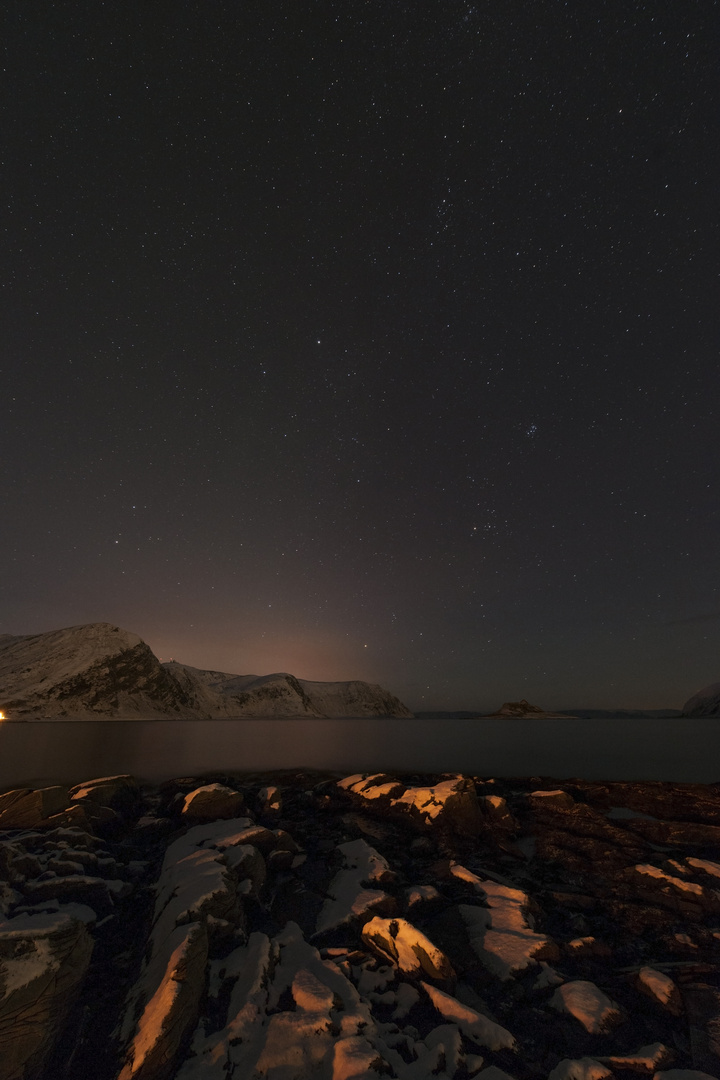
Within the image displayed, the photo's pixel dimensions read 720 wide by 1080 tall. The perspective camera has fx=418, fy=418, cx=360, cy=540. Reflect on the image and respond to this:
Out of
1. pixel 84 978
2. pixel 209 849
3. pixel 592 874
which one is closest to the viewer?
pixel 84 978

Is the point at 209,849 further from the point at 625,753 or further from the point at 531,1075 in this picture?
the point at 625,753

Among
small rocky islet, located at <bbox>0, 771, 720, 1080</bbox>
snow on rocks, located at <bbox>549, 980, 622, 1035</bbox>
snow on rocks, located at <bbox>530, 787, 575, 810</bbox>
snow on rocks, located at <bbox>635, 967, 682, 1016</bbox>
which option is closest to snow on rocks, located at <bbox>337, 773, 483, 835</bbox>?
small rocky islet, located at <bbox>0, 771, 720, 1080</bbox>

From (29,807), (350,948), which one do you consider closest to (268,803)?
(29,807)

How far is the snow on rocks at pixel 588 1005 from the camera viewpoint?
6930mm

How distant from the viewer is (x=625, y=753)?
49281mm

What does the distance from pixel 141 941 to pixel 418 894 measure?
6.30 metres

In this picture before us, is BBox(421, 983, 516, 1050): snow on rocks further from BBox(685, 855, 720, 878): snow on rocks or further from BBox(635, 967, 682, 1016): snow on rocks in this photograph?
BBox(685, 855, 720, 878): snow on rocks

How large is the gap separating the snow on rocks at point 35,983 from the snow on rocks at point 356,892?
15.4 ft

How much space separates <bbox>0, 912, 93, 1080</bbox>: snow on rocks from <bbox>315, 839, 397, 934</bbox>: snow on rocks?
15.4 ft

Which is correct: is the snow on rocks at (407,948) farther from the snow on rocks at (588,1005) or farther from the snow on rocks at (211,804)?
the snow on rocks at (211,804)

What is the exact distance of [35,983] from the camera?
671 cm

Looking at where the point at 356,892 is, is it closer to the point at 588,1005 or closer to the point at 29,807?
the point at 588,1005

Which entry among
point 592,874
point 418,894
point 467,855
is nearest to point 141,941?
point 418,894

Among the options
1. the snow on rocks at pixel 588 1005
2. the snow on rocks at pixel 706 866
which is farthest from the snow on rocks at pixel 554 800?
the snow on rocks at pixel 588 1005
